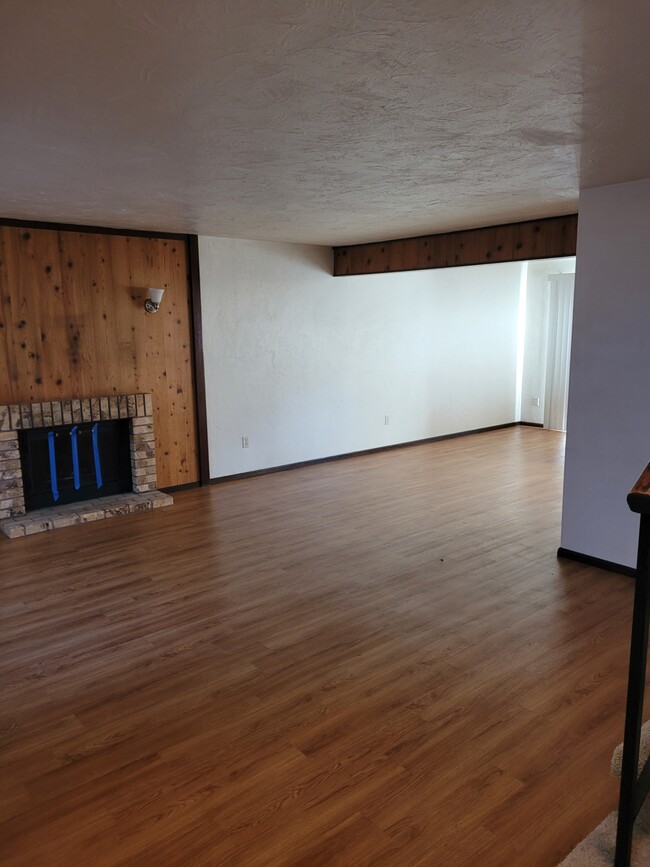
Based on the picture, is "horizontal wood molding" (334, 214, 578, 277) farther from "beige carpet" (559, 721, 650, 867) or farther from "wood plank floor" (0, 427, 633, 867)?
"beige carpet" (559, 721, 650, 867)

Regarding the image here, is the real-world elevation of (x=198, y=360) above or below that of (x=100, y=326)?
below

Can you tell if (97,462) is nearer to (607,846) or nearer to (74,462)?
(74,462)

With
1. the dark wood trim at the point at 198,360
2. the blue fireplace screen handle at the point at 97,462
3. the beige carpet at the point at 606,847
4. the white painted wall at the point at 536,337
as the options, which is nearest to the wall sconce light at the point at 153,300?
the dark wood trim at the point at 198,360

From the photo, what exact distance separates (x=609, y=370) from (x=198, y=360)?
3.61 meters

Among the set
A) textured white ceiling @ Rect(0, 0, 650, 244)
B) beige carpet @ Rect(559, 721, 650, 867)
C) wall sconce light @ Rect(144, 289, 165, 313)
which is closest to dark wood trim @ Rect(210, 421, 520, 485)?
wall sconce light @ Rect(144, 289, 165, 313)

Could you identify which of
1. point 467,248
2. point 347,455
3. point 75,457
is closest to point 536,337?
point 347,455

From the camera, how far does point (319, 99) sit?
2.05 m

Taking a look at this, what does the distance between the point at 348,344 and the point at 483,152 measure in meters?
4.18

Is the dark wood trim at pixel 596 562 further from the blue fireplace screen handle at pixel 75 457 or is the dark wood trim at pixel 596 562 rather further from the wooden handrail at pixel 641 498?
the blue fireplace screen handle at pixel 75 457

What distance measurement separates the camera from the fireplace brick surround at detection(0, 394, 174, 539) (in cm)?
464

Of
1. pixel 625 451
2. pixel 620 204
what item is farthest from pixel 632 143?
pixel 625 451

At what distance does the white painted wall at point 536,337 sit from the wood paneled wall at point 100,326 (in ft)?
17.6

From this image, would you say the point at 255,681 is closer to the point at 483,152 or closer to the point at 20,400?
the point at 483,152

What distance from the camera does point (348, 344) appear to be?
22.7 feet
